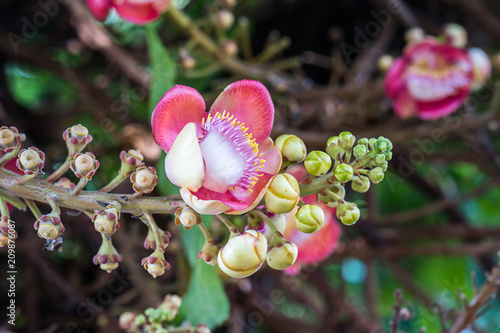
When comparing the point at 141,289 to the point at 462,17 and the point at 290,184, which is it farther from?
the point at 462,17

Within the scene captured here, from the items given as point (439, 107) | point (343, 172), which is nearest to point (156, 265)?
point (343, 172)

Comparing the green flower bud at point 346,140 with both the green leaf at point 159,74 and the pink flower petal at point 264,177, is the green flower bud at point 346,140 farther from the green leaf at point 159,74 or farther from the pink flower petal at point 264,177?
the green leaf at point 159,74

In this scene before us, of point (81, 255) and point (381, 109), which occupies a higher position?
point (381, 109)

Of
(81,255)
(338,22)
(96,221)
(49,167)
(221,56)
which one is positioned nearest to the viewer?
(96,221)

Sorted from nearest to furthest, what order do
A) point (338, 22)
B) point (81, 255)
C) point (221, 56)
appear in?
1. point (221, 56)
2. point (81, 255)
3. point (338, 22)

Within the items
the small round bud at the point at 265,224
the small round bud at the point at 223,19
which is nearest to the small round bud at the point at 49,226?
the small round bud at the point at 265,224

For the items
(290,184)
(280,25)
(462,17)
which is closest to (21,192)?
(290,184)

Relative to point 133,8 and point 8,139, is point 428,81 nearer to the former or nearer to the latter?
point 133,8
